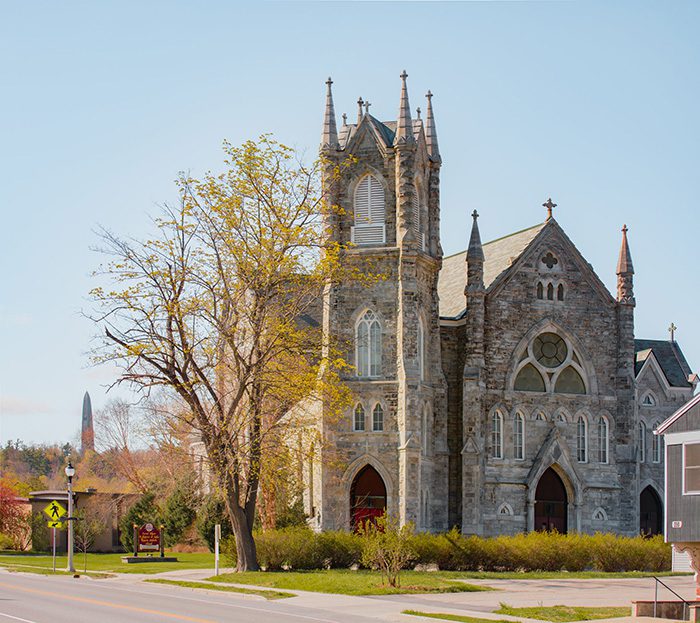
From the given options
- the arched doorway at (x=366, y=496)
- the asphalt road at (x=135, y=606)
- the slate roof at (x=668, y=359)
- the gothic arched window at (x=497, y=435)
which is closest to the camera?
the asphalt road at (x=135, y=606)

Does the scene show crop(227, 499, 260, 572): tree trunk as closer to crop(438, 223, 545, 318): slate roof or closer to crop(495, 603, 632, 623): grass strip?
crop(495, 603, 632, 623): grass strip

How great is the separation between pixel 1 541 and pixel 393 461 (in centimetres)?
2446

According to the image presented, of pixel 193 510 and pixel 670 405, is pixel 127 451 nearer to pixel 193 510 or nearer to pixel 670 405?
pixel 193 510

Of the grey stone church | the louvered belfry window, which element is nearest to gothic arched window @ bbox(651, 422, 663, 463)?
the grey stone church

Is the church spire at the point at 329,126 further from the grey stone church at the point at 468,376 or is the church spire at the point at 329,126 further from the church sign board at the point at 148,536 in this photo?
the church sign board at the point at 148,536

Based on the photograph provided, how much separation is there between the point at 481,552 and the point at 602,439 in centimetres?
1163

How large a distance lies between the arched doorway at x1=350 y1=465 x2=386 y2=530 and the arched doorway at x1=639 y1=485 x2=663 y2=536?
13375 millimetres

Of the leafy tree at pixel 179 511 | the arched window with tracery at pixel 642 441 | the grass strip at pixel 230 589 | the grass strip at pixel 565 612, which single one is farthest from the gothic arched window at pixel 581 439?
the grass strip at pixel 565 612

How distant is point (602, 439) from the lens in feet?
157

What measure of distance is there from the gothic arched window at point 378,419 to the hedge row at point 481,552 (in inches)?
232

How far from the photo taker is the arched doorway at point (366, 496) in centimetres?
4344

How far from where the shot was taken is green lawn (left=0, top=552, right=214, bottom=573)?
128 feet

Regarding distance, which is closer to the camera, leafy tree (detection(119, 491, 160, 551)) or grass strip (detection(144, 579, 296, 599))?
grass strip (detection(144, 579, 296, 599))

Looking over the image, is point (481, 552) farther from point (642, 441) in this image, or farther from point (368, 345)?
point (642, 441)
